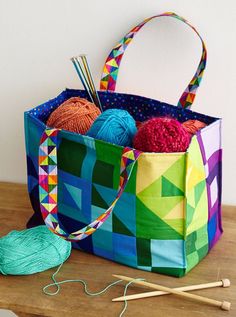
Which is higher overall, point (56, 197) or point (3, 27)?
point (3, 27)

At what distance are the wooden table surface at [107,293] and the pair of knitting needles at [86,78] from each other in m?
0.25

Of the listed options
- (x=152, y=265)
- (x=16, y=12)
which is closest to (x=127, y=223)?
(x=152, y=265)

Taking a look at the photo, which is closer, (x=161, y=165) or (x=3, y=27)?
(x=161, y=165)

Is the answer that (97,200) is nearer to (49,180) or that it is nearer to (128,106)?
(49,180)

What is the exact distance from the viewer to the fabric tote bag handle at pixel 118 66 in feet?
2.88

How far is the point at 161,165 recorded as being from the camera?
0.73m

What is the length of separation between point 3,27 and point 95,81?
199 millimetres

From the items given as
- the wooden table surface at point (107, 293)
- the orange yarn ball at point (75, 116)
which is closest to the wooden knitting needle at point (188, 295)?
the wooden table surface at point (107, 293)

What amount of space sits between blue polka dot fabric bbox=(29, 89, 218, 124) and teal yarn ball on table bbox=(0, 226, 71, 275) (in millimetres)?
200

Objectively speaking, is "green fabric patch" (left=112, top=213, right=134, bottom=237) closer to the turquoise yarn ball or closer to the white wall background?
the turquoise yarn ball

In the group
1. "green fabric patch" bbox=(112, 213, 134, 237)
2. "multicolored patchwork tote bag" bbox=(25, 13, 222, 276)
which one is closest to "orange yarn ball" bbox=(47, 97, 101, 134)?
"multicolored patchwork tote bag" bbox=(25, 13, 222, 276)

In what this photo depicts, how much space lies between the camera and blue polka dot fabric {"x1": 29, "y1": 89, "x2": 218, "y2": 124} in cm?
86

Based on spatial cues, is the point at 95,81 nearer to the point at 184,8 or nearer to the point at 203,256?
the point at 184,8

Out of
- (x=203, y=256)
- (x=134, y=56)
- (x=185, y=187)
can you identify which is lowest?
(x=203, y=256)
